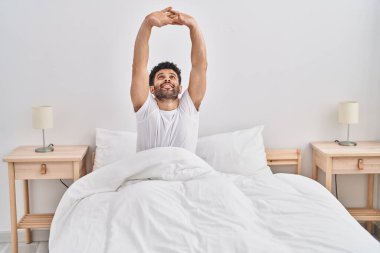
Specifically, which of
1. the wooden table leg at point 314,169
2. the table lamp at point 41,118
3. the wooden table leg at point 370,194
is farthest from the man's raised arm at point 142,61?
the wooden table leg at point 370,194

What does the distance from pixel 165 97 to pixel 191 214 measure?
0.95 metres

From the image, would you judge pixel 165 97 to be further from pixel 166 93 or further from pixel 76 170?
pixel 76 170

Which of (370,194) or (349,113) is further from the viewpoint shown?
(370,194)

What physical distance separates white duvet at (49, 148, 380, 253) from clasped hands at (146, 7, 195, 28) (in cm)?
76

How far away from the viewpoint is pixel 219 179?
225 centimetres

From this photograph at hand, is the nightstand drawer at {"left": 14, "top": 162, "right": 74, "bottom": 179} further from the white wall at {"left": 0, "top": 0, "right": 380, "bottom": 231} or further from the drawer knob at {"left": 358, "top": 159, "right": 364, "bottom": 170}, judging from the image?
the drawer knob at {"left": 358, "top": 159, "right": 364, "bottom": 170}

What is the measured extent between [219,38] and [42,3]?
3.89 ft

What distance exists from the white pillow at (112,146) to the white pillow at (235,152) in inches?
17.6

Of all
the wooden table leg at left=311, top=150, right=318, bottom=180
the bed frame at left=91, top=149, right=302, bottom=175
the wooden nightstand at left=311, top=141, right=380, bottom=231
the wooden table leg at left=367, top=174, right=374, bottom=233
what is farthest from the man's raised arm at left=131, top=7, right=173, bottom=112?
the wooden table leg at left=367, top=174, right=374, bottom=233

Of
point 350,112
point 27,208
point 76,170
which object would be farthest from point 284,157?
point 27,208

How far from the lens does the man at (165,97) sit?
2.69 meters

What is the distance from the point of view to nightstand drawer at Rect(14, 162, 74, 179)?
287cm

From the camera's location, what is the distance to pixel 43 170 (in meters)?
2.87

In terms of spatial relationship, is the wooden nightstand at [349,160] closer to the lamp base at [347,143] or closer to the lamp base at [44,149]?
the lamp base at [347,143]
